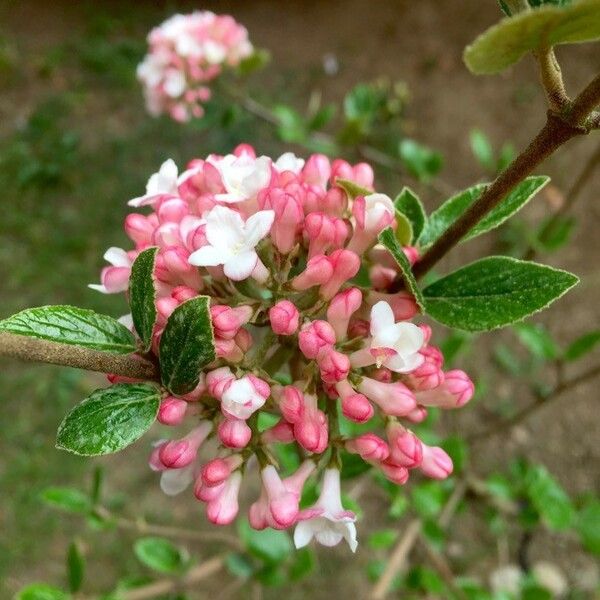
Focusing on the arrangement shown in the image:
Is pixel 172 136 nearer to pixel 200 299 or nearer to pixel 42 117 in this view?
pixel 42 117

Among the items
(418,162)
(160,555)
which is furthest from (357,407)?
(418,162)

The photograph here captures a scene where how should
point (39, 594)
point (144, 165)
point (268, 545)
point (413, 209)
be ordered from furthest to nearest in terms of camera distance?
point (144, 165) < point (268, 545) < point (39, 594) < point (413, 209)

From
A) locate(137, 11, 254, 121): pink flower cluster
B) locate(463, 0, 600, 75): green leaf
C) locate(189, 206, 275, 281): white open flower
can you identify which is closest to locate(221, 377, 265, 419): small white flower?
locate(189, 206, 275, 281): white open flower

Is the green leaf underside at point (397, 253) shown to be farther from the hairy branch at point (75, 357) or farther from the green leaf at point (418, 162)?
the green leaf at point (418, 162)

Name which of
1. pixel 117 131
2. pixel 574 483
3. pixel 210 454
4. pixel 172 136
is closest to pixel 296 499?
pixel 210 454

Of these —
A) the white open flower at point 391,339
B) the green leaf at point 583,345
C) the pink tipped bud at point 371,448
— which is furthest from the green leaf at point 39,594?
the green leaf at point 583,345

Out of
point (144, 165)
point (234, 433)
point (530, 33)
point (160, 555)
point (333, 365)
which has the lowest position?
point (160, 555)

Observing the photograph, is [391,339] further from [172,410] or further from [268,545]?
[268,545]
